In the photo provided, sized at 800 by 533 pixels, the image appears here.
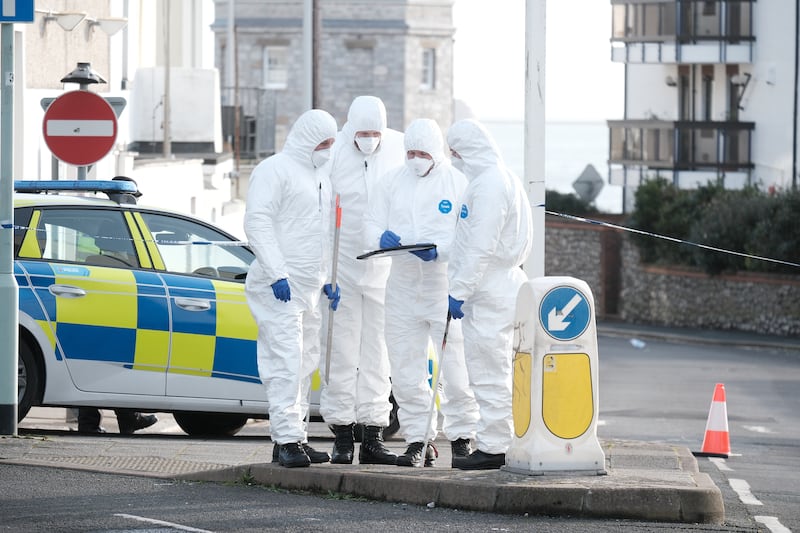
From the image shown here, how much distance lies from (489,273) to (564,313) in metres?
0.61

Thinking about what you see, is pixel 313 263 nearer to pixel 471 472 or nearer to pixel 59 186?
pixel 471 472

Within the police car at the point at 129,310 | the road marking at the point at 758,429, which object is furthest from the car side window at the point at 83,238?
the road marking at the point at 758,429

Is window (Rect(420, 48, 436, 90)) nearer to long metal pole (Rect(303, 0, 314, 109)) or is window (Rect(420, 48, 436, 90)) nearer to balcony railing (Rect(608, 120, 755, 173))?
balcony railing (Rect(608, 120, 755, 173))

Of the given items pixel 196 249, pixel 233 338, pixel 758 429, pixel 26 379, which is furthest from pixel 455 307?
pixel 758 429

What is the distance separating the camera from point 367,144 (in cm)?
929

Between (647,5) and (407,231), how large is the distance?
44.8 metres

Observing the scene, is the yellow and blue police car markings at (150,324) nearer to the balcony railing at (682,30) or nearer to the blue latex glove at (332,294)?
the blue latex glove at (332,294)

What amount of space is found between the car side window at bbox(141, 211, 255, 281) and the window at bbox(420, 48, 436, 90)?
59.9 m

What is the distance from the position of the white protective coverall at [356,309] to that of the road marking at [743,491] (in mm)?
2363

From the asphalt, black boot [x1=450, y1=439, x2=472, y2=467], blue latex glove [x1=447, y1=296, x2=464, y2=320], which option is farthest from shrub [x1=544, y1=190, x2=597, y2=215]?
blue latex glove [x1=447, y1=296, x2=464, y2=320]

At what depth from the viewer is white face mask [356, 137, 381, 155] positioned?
9.28 m

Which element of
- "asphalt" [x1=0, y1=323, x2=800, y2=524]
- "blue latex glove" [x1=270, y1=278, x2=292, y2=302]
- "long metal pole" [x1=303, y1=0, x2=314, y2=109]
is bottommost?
"asphalt" [x1=0, y1=323, x2=800, y2=524]

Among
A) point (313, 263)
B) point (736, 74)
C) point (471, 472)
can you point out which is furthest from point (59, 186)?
point (736, 74)

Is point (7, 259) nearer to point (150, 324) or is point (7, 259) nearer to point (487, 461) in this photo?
point (150, 324)
